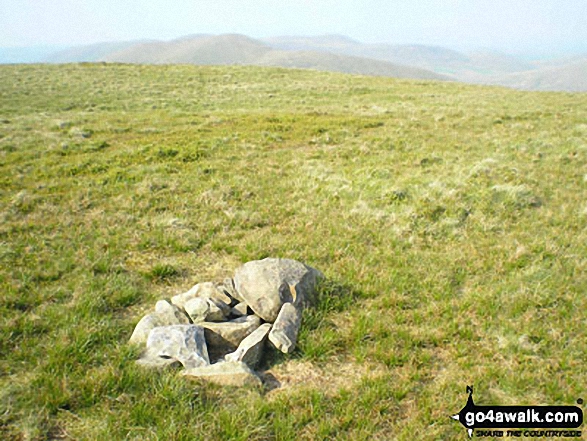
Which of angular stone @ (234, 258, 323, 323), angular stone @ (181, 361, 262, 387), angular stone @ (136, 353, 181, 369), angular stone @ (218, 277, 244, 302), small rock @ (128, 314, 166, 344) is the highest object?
angular stone @ (234, 258, 323, 323)

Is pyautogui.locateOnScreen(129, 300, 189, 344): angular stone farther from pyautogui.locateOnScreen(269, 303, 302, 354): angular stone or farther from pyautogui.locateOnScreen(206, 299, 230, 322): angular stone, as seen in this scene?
pyautogui.locateOnScreen(269, 303, 302, 354): angular stone

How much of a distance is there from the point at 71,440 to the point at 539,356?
552 cm

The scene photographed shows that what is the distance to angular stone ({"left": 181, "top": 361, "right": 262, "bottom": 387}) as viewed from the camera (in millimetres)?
4539

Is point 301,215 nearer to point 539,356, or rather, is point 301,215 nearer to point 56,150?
point 539,356

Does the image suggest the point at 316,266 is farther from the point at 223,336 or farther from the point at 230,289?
the point at 223,336

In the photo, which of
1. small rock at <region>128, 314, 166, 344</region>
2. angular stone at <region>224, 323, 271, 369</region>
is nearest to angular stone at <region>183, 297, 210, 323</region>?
small rock at <region>128, 314, 166, 344</region>

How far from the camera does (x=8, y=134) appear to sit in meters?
→ 19.7

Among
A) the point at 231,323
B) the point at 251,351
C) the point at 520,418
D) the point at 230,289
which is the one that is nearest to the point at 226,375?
the point at 251,351

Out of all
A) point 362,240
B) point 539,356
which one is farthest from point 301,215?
point 539,356

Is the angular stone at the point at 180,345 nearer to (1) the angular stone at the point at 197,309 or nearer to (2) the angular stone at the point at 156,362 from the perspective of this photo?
(2) the angular stone at the point at 156,362

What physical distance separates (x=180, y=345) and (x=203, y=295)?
1.21m

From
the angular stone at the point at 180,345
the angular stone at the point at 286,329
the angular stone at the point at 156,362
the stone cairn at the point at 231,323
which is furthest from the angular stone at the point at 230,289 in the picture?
the angular stone at the point at 156,362

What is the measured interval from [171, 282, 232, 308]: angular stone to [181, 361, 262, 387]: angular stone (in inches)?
58.4

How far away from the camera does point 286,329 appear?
17.5 feet
